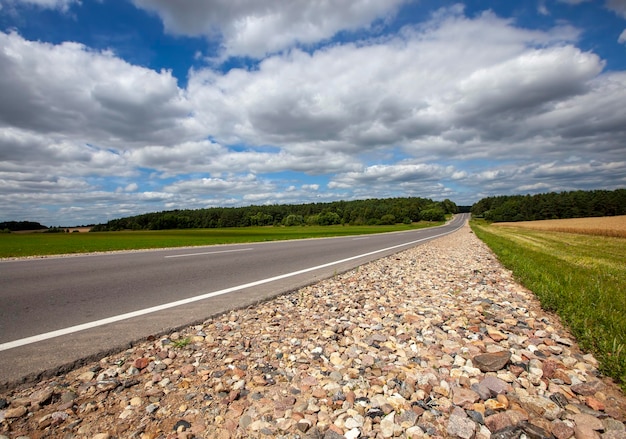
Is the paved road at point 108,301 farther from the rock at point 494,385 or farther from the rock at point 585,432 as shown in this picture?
the rock at point 585,432

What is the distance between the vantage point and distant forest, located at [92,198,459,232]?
290 feet

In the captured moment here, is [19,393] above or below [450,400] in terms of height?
above

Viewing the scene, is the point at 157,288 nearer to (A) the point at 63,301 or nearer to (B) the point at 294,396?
(A) the point at 63,301

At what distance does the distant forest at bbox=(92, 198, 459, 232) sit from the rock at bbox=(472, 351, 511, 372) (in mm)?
94397

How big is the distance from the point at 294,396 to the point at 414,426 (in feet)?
3.14

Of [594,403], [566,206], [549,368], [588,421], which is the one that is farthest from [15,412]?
[566,206]

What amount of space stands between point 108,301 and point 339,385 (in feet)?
14.8

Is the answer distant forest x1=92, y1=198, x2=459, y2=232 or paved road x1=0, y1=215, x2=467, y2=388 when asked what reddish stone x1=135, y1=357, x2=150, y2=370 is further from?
distant forest x1=92, y1=198, x2=459, y2=232

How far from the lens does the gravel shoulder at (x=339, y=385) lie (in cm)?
213

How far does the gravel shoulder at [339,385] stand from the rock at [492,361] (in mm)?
16

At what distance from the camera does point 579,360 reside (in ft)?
9.64

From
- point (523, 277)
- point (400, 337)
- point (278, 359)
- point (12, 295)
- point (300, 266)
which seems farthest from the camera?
point (300, 266)

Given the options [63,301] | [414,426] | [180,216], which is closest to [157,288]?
[63,301]

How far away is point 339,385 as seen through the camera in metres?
2.67
